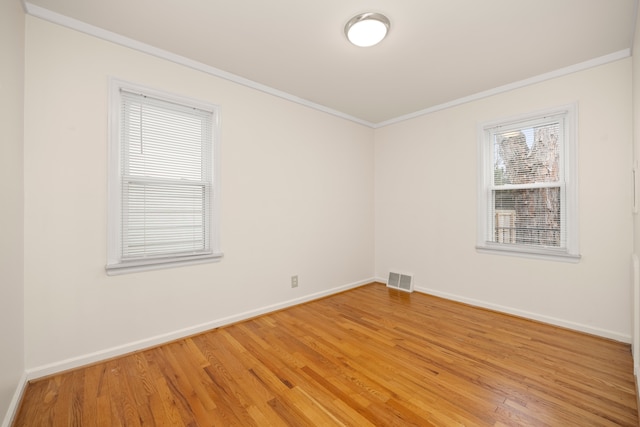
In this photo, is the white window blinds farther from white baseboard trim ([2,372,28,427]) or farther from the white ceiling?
white baseboard trim ([2,372,28,427])

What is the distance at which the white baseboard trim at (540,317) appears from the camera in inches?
101

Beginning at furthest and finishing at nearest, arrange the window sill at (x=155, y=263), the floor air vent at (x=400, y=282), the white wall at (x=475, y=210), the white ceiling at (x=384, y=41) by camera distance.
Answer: the floor air vent at (x=400, y=282) < the white wall at (x=475, y=210) < the window sill at (x=155, y=263) < the white ceiling at (x=384, y=41)

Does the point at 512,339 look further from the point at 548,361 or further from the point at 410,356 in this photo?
the point at 410,356

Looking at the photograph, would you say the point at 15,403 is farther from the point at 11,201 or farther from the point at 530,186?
the point at 530,186

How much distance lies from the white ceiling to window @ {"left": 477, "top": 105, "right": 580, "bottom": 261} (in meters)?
0.56

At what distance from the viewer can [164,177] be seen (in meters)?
2.58

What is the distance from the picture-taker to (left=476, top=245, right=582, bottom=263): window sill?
2.81 meters

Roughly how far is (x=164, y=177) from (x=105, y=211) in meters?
0.55

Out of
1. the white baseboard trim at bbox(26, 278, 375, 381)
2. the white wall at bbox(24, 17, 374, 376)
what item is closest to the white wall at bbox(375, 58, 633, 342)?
the white wall at bbox(24, 17, 374, 376)

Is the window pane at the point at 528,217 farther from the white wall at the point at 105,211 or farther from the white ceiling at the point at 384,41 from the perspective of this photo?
the white wall at the point at 105,211

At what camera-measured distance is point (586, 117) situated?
271 centimetres

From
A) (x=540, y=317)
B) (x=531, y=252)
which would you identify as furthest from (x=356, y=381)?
(x=531, y=252)

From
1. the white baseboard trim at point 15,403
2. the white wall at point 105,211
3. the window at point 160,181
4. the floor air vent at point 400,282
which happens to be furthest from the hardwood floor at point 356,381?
the floor air vent at point 400,282

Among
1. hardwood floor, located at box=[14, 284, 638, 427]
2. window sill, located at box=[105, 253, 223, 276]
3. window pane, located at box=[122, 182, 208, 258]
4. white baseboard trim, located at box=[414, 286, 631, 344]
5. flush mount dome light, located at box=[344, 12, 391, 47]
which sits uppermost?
flush mount dome light, located at box=[344, 12, 391, 47]
